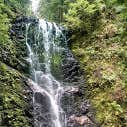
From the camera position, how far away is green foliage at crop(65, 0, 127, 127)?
1203 centimetres

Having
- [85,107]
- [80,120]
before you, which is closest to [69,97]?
[85,107]

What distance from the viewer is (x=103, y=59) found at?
1475 cm

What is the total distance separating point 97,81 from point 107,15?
5.77 metres

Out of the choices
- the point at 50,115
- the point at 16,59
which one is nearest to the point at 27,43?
the point at 16,59

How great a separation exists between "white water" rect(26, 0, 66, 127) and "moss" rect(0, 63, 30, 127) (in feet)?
2.61

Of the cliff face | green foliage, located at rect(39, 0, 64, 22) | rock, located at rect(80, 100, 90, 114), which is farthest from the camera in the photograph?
green foliage, located at rect(39, 0, 64, 22)

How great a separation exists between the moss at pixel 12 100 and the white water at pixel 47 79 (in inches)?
31.3

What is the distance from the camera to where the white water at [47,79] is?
40.0 feet

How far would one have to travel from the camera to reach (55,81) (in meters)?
14.4

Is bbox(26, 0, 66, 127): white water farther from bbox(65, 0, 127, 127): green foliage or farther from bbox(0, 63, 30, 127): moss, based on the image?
bbox(65, 0, 127, 127): green foliage

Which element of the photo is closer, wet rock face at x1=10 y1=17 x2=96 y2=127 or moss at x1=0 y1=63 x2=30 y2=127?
moss at x1=0 y1=63 x2=30 y2=127

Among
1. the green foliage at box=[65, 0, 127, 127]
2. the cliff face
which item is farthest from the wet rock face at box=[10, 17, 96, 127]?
the green foliage at box=[65, 0, 127, 127]

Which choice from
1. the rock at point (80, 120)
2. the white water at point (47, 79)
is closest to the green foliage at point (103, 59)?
the rock at point (80, 120)

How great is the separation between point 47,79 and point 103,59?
115 inches
